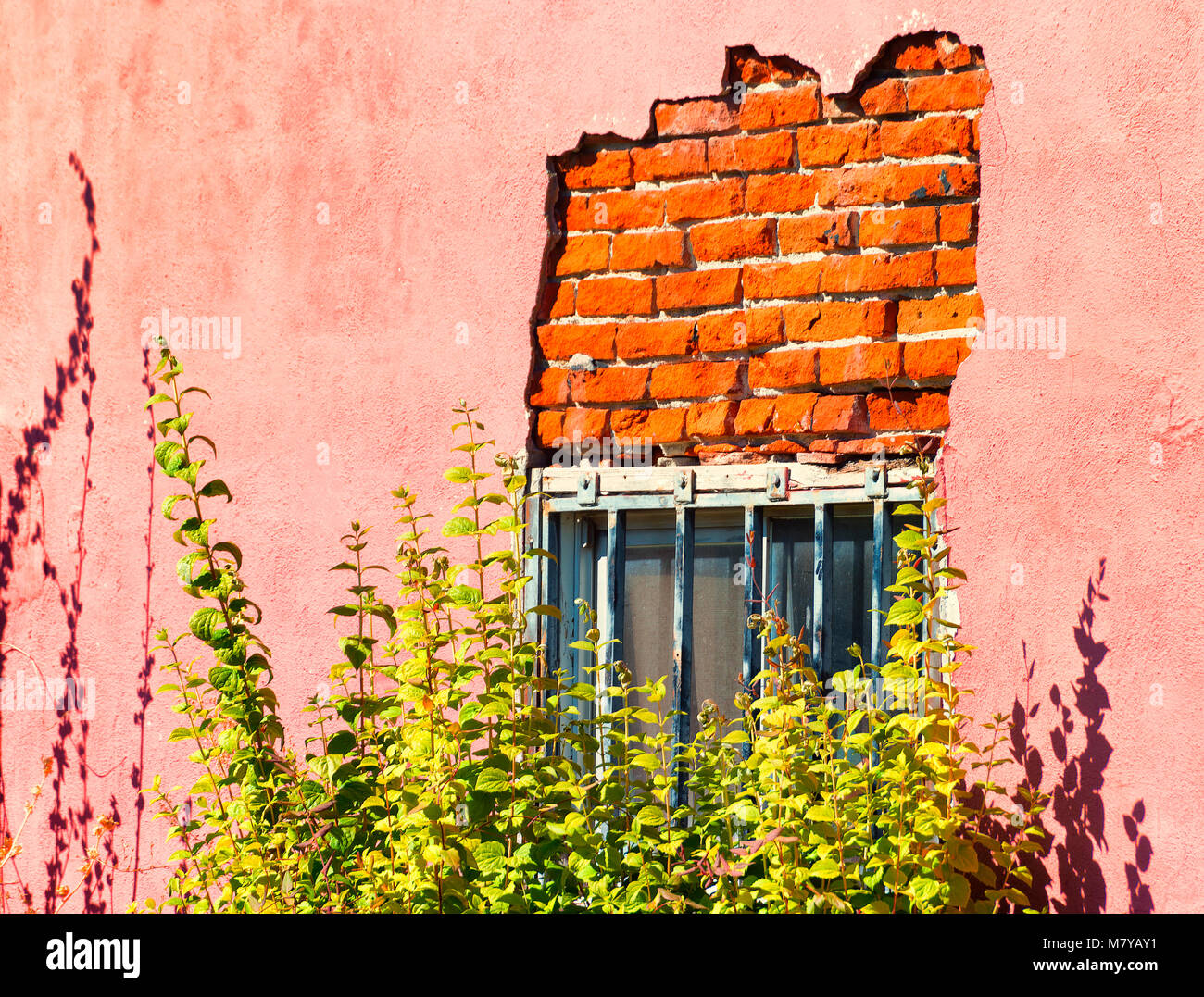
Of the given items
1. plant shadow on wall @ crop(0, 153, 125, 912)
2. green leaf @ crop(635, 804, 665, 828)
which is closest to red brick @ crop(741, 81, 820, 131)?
green leaf @ crop(635, 804, 665, 828)

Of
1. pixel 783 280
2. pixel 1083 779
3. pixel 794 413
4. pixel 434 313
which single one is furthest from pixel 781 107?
pixel 1083 779

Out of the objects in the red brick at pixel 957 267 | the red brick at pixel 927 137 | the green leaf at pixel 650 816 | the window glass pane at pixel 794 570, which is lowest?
the green leaf at pixel 650 816

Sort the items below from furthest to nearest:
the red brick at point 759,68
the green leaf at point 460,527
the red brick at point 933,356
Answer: the red brick at point 759,68, the red brick at point 933,356, the green leaf at point 460,527

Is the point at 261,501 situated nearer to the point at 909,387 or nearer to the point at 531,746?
the point at 531,746

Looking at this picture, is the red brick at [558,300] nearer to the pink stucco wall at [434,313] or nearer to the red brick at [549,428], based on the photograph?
the pink stucco wall at [434,313]

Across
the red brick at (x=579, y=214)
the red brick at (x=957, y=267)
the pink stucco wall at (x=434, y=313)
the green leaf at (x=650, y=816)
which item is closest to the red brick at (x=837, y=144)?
the pink stucco wall at (x=434, y=313)

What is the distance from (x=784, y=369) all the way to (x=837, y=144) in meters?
0.59

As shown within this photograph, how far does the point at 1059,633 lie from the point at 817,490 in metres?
0.66

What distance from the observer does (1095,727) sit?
2.79 metres

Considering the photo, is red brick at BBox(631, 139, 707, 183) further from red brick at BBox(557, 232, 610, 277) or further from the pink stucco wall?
red brick at BBox(557, 232, 610, 277)

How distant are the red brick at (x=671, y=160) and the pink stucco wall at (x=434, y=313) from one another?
7 centimetres

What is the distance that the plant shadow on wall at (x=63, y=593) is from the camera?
3641 mm

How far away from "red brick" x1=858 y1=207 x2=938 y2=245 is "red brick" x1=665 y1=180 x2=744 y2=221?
0.34 m

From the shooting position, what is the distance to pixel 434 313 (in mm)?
3463
